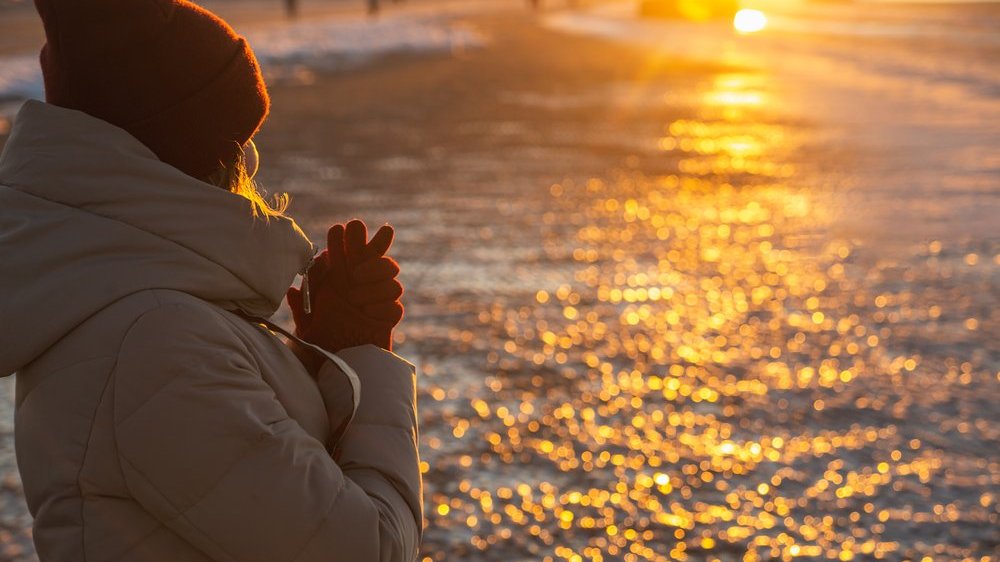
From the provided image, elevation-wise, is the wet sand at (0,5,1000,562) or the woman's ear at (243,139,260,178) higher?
the woman's ear at (243,139,260,178)

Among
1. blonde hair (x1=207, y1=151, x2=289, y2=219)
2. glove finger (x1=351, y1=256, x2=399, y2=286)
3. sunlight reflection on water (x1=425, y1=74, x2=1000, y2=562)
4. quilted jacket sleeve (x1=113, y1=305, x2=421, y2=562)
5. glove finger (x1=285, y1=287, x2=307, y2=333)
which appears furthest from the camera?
sunlight reflection on water (x1=425, y1=74, x2=1000, y2=562)

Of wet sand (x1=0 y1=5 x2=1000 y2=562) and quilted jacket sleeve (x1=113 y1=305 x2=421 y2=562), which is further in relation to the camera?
wet sand (x1=0 y1=5 x2=1000 y2=562)

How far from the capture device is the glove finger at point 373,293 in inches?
77.2

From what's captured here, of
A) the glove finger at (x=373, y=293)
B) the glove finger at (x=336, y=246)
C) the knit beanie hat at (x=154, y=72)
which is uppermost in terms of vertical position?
the knit beanie hat at (x=154, y=72)

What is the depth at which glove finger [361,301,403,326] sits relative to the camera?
1987 mm

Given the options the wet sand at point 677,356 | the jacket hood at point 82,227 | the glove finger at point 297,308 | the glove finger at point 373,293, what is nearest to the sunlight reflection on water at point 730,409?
the wet sand at point 677,356

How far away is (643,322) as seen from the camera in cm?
634

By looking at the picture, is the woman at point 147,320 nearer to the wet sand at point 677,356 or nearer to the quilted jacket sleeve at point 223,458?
the quilted jacket sleeve at point 223,458

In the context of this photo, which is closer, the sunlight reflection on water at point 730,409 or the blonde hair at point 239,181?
the blonde hair at point 239,181

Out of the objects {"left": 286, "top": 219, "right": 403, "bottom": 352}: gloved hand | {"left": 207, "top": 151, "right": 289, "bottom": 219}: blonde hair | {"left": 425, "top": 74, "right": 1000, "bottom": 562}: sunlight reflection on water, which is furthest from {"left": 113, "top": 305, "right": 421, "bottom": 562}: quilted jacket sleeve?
{"left": 425, "top": 74, "right": 1000, "bottom": 562}: sunlight reflection on water

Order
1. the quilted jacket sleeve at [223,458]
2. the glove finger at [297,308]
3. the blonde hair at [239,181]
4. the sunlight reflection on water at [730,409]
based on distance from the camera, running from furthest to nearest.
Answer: the sunlight reflection on water at [730,409], the glove finger at [297,308], the blonde hair at [239,181], the quilted jacket sleeve at [223,458]

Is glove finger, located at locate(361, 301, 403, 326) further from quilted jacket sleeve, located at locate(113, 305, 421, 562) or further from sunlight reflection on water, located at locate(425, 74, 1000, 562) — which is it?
sunlight reflection on water, located at locate(425, 74, 1000, 562)

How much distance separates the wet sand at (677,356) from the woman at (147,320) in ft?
7.33

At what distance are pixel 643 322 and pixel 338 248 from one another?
4487 millimetres
